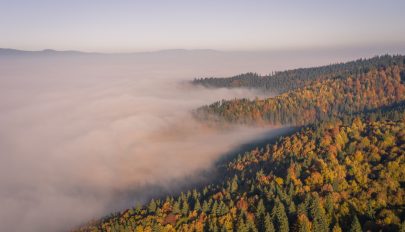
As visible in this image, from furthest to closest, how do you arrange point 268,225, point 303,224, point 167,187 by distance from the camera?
1. point 167,187
2. point 268,225
3. point 303,224

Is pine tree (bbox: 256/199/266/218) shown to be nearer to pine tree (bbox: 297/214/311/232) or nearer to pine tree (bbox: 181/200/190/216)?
pine tree (bbox: 297/214/311/232)

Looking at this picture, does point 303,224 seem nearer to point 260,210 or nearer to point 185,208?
point 260,210

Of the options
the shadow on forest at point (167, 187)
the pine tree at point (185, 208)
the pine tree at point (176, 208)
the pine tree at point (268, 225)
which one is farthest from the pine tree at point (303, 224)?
the shadow on forest at point (167, 187)

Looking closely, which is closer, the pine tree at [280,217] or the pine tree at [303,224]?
the pine tree at [303,224]

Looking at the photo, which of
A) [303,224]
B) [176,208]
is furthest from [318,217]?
[176,208]

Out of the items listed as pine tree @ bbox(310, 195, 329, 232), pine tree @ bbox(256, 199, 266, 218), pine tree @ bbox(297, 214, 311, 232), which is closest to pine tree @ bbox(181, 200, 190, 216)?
pine tree @ bbox(256, 199, 266, 218)

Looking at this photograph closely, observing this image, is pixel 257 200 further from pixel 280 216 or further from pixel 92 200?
pixel 92 200

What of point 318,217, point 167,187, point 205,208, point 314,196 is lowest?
point 167,187

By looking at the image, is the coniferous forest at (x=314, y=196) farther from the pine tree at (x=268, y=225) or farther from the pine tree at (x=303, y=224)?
the pine tree at (x=303, y=224)
